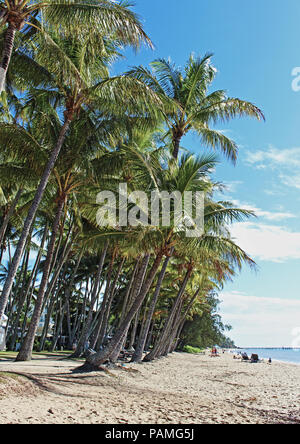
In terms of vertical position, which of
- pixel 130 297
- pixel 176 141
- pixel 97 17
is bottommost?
pixel 130 297

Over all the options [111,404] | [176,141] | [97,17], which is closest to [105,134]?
[176,141]

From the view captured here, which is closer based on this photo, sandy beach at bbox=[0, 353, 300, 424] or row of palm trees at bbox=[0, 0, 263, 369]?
sandy beach at bbox=[0, 353, 300, 424]

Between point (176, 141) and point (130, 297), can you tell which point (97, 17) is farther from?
point (130, 297)

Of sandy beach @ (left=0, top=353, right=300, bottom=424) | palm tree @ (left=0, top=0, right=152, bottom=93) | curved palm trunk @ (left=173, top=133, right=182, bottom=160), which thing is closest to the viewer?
sandy beach @ (left=0, top=353, right=300, bottom=424)

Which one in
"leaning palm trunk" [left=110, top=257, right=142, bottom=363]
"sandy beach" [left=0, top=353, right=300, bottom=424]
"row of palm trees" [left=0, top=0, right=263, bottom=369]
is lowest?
"sandy beach" [left=0, top=353, right=300, bottom=424]

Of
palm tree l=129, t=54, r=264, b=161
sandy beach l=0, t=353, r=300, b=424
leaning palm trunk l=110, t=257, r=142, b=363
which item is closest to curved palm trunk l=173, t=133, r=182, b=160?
palm tree l=129, t=54, r=264, b=161

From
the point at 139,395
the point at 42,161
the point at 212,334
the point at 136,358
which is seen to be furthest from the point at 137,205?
the point at 212,334

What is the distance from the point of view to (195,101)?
41.4 feet

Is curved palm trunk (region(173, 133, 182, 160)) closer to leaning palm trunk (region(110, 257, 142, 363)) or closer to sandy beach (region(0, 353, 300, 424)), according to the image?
leaning palm trunk (region(110, 257, 142, 363))

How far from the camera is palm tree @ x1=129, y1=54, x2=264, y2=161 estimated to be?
40.0 ft

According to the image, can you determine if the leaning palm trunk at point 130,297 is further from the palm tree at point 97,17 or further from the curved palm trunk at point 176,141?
the palm tree at point 97,17

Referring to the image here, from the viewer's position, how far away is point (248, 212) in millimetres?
11719
